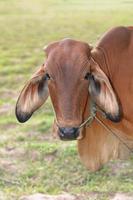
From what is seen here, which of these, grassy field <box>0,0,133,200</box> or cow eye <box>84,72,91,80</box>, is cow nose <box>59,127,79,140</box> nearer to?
cow eye <box>84,72,91,80</box>

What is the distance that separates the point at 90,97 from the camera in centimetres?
369

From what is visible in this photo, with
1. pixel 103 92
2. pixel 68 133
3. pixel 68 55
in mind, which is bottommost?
pixel 68 133

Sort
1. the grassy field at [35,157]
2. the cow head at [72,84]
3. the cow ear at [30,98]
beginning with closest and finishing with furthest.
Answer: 1. the cow head at [72,84]
2. the cow ear at [30,98]
3. the grassy field at [35,157]

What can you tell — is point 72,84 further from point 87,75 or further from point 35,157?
point 35,157

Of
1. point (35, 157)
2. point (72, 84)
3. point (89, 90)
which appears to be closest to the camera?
point (72, 84)

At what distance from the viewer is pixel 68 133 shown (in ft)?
11.3

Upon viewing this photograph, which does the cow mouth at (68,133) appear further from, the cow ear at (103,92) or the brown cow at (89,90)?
the cow ear at (103,92)

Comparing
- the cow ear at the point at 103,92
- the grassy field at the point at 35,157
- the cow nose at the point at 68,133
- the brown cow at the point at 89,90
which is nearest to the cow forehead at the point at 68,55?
the brown cow at the point at 89,90

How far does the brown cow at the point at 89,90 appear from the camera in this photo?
3.45m

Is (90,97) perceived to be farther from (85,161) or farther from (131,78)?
A: (85,161)

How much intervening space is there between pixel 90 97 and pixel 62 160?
1.55 meters

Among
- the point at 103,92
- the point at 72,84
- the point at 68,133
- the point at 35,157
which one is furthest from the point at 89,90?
the point at 35,157

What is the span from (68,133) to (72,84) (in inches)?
11.4

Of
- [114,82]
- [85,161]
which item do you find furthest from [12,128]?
[114,82]
